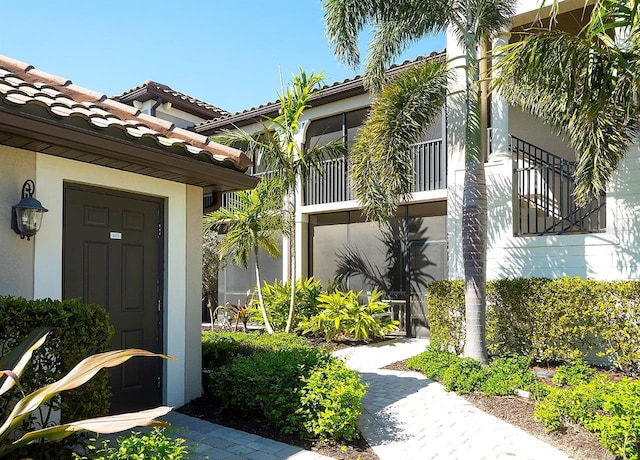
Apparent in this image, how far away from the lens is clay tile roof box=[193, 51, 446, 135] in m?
11.8

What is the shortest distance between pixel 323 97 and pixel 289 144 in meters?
4.13

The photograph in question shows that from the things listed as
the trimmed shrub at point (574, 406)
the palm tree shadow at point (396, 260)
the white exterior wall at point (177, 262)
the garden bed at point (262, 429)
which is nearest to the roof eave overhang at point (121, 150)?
the white exterior wall at point (177, 262)

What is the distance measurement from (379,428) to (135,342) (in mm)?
2959

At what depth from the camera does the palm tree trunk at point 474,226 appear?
24.2 feet

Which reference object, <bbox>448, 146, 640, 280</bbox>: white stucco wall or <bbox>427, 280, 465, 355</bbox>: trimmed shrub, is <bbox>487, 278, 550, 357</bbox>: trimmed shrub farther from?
<bbox>448, 146, 640, 280</bbox>: white stucco wall

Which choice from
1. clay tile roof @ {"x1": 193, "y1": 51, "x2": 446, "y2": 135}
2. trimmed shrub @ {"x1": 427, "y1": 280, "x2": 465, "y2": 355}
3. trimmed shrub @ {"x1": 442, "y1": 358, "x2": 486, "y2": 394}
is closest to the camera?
trimmed shrub @ {"x1": 442, "y1": 358, "x2": 486, "y2": 394}

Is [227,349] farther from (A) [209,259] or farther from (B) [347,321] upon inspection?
(A) [209,259]

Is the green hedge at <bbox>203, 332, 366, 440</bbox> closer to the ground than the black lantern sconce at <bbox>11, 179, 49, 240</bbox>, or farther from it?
closer to the ground

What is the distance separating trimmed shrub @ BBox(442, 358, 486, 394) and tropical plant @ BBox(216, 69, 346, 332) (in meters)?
4.30

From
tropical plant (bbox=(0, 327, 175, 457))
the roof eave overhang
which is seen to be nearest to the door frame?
the roof eave overhang

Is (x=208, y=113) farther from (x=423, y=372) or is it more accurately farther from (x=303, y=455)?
(x=303, y=455)

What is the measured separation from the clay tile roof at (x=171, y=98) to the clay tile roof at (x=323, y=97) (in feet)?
3.64

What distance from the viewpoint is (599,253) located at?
26.7 ft

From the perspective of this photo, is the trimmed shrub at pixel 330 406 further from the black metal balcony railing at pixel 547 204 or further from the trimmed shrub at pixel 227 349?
the black metal balcony railing at pixel 547 204
